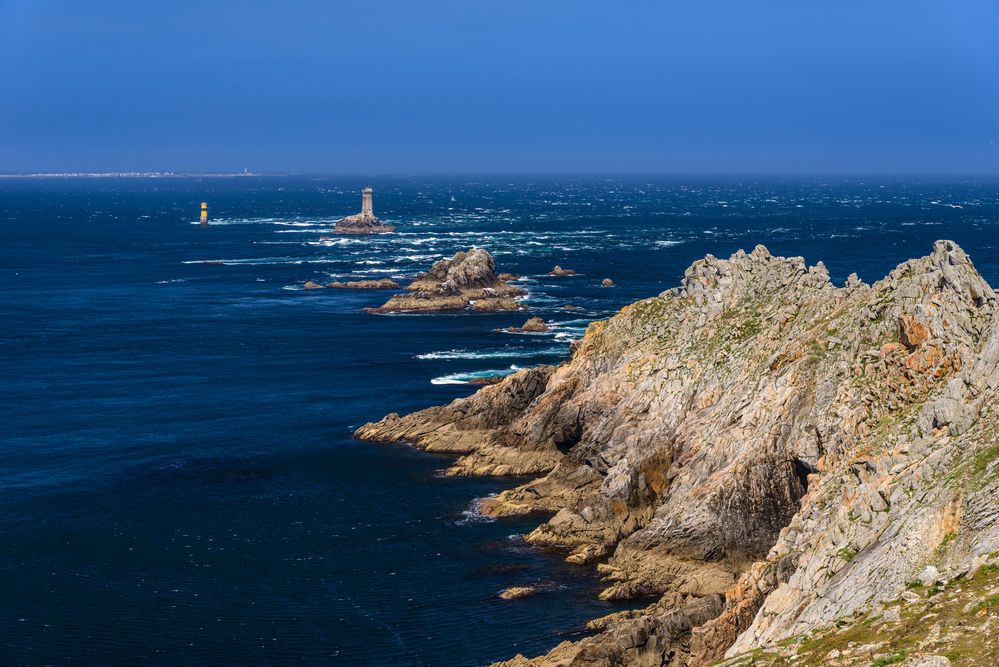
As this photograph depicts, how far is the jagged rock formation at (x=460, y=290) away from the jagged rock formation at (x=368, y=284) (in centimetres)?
666

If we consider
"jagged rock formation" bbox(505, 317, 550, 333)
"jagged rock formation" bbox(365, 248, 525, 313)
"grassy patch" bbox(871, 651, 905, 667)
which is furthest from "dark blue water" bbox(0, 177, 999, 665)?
"grassy patch" bbox(871, 651, 905, 667)

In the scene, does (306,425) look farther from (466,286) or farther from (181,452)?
(466,286)

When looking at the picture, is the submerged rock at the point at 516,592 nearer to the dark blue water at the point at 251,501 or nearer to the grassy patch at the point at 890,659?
the dark blue water at the point at 251,501

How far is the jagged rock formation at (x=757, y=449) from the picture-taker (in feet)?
104

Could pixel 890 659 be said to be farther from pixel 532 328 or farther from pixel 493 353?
pixel 532 328

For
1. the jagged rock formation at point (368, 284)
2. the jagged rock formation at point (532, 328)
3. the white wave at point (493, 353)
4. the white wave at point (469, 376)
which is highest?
the jagged rock formation at point (368, 284)

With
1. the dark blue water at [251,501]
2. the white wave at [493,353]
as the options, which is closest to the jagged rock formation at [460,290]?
the dark blue water at [251,501]

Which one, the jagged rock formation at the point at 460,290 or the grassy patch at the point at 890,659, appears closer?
the grassy patch at the point at 890,659

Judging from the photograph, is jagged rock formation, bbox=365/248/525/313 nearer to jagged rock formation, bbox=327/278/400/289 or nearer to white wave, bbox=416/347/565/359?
jagged rock formation, bbox=327/278/400/289

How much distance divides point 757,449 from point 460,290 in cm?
8291

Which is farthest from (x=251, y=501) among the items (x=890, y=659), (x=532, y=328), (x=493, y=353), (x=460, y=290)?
(x=460, y=290)

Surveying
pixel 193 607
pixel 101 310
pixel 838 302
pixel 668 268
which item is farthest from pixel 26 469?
pixel 668 268

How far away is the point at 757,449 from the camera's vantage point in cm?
4744

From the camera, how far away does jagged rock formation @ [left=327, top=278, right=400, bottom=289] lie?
143 metres
